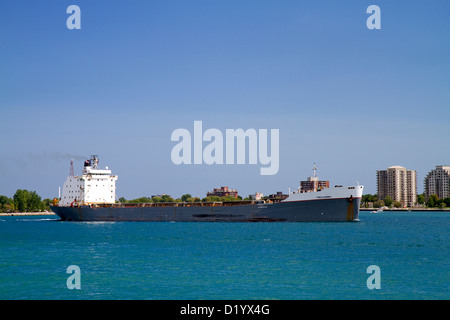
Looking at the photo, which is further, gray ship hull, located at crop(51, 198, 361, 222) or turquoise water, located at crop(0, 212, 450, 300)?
gray ship hull, located at crop(51, 198, 361, 222)

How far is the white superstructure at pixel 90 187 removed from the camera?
308 ft

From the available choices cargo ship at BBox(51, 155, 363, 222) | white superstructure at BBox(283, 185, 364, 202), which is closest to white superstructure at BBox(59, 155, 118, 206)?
cargo ship at BBox(51, 155, 363, 222)

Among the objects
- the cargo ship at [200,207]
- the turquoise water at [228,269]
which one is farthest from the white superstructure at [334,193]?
the turquoise water at [228,269]

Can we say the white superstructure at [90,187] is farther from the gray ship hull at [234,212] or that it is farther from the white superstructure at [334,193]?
the white superstructure at [334,193]

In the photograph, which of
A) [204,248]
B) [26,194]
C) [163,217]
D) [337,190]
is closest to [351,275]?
[204,248]

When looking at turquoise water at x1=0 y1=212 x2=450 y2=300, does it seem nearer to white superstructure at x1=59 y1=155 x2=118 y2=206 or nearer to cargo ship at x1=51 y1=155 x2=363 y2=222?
cargo ship at x1=51 y1=155 x2=363 y2=222

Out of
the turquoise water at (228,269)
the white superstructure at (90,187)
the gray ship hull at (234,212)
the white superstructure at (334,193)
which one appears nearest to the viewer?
the turquoise water at (228,269)

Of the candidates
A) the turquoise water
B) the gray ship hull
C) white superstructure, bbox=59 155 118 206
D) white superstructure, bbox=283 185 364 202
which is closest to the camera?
the turquoise water

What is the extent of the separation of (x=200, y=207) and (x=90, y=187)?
2358 cm

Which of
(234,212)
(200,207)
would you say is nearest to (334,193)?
(234,212)

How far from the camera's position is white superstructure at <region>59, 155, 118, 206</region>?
94.0 meters

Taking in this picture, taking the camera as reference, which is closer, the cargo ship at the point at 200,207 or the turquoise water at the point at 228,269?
the turquoise water at the point at 228,269

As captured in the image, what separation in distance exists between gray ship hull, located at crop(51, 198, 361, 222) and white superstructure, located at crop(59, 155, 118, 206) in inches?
103
